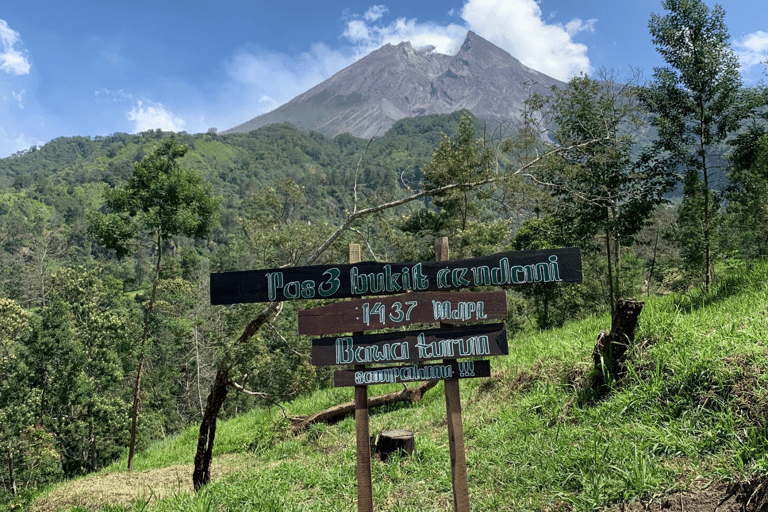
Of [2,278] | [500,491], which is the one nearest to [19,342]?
[500,491]

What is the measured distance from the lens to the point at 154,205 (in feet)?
34.9

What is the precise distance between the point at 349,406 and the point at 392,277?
212 inches

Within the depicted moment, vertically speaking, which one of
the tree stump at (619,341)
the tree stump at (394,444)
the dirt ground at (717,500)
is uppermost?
the tree stump at (619,341)

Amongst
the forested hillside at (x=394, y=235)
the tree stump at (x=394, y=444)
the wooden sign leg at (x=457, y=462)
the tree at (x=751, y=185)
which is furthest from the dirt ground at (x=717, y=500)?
the tree at (x=751, y=185)

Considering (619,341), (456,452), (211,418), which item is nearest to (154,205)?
(211,418)

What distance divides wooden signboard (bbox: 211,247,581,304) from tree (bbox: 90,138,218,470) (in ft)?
24.3

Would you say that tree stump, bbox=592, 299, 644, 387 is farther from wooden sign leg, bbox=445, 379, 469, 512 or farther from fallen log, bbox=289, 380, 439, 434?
fallen log, bbox=289, 380, 439, 434

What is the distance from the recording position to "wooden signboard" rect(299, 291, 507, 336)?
3826 millimetres

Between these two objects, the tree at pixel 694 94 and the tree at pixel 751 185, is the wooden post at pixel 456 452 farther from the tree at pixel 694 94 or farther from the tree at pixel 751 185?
the tree at pixel 751 185

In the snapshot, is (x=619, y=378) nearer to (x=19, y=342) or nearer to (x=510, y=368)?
(x=510, y=368)

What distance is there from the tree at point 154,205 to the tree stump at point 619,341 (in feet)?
29.9

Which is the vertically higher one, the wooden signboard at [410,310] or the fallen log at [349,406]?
the wooden signboard at [410,310]

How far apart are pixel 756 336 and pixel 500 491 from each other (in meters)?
3.07

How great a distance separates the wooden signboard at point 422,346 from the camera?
377 centimetres
